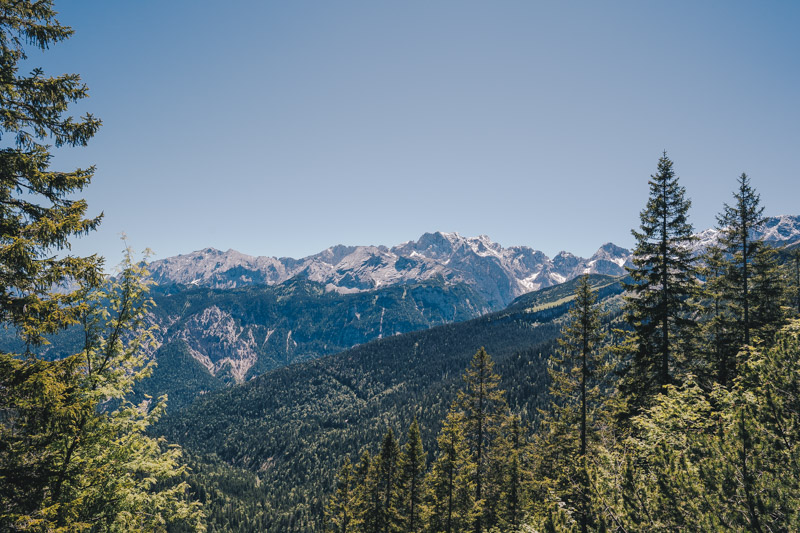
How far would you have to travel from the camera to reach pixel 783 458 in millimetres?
8227

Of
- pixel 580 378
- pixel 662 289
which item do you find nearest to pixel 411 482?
pixel 580 378

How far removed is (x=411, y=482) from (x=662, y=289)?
30811mm

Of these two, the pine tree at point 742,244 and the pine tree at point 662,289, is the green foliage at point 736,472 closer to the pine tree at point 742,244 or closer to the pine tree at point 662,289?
the pine tree at point 662,289

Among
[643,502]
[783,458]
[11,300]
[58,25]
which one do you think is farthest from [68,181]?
[783,458]

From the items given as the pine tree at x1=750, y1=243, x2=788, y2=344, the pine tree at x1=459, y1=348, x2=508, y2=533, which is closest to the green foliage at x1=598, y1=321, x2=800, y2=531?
the pine tree at x1=459, y1=348, x2=508, y2=533

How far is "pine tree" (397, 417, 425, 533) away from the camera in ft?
118

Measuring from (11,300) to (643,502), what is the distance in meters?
17.1

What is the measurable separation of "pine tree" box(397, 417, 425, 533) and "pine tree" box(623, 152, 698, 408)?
21.8m

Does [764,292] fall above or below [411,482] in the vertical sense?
above

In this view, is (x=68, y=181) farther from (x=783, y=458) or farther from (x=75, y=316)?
(x=783, y=458)

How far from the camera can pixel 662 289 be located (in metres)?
21.3

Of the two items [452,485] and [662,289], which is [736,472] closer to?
[662,289]

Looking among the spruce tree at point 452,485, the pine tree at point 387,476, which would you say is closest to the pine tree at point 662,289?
the spruce tree at point 452,485

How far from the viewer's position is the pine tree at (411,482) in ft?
118
